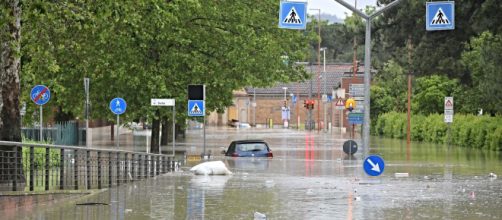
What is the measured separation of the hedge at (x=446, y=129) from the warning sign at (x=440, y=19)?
92.5ft

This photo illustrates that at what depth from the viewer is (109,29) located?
31.8m

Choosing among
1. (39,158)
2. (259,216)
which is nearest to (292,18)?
(39,158)

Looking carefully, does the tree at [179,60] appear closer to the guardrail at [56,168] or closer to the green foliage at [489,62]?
the green foliage at [489,62]

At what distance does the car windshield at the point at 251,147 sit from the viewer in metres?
45.2

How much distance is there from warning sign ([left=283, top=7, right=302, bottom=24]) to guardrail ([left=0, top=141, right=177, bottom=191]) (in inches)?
334

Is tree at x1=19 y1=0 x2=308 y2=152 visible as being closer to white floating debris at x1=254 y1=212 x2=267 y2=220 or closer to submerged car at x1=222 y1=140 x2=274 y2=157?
submerged car at x1=222 y1=140 x2=274 y2=157

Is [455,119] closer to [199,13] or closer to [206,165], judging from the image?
[199,13]

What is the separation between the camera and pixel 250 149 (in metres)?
45.4

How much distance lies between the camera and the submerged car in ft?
147

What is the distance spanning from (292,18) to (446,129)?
139 feet

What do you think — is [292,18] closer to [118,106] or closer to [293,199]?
[118,106]

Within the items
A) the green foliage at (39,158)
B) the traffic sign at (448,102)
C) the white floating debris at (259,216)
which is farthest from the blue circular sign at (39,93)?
the traffic sign at (448,102)

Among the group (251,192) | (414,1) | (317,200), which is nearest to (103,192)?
(251,192)

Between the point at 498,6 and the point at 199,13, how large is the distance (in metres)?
13.8
